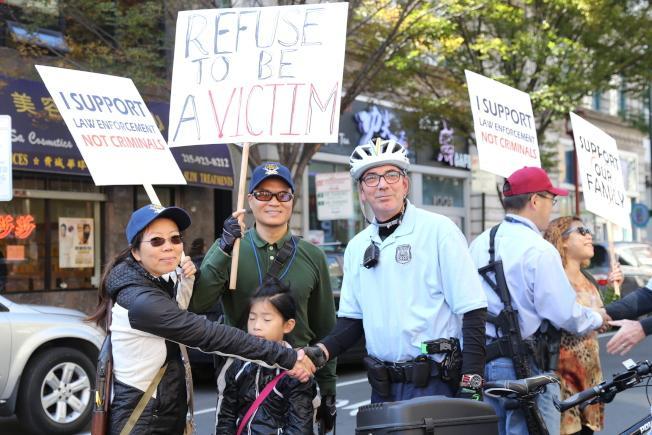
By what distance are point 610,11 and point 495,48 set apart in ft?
10.3

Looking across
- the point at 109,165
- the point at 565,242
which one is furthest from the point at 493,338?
the point at 109,165

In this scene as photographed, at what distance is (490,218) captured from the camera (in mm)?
26984

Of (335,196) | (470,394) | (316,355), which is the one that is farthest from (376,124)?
(470,394)

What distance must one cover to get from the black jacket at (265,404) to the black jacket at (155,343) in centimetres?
23

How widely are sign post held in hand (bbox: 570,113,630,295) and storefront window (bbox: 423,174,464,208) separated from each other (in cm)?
1715

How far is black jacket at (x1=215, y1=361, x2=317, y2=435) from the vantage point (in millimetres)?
3754

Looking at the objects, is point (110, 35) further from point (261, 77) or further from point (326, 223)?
point (261, 77)

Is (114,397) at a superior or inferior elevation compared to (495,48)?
inferior

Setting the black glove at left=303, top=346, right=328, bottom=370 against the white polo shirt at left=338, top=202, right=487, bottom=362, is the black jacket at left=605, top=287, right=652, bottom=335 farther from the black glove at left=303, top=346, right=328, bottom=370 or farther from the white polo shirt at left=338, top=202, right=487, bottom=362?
the black glove at left=303, top=346, right=328, bottom=370

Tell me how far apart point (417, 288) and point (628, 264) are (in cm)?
1458

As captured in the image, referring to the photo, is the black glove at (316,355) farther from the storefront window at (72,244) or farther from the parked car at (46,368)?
the storefront window at (72,244)

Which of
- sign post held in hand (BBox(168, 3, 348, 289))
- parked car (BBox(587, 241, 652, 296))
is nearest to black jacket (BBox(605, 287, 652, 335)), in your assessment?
sign post held in hand (BBox(168, 3, 348, 289))

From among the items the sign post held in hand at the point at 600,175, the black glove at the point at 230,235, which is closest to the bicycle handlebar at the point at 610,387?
the black glove at the point at 230,235

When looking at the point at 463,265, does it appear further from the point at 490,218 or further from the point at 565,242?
the point at 490,218
